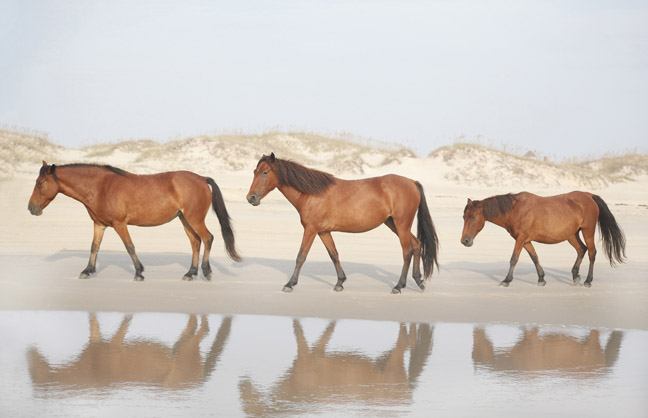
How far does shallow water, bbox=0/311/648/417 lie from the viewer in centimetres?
545

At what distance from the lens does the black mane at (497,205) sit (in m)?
12.2

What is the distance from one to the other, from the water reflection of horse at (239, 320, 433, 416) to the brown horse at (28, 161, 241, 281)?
17.2ft

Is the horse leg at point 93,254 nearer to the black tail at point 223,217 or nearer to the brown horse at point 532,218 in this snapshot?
the black tail at point 223,217

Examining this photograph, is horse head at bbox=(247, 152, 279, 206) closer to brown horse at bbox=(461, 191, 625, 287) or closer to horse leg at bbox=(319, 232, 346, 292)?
horse leg at bbox=(319, 232, 346, 292)

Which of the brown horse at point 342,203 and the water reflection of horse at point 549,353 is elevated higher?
the brown horse at point 342,203

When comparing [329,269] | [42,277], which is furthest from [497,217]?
[42,277]

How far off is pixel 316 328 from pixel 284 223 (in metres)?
15.4

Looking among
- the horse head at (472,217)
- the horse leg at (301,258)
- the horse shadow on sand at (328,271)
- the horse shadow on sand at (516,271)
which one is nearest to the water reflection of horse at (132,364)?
the horse leg at (301,258)

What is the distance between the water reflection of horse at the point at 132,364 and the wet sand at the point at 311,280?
2007 mm

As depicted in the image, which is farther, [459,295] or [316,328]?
[459,295]

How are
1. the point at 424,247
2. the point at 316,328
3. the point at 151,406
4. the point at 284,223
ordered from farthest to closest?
the point at 284,223
the point at 424,247
the point at 316,328
the point at 151,406

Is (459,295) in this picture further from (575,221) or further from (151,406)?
(151,406)

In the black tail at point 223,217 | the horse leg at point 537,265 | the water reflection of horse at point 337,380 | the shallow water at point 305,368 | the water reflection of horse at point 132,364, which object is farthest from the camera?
the black tail at point 223,217

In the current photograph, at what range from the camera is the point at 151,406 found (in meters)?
5.35
